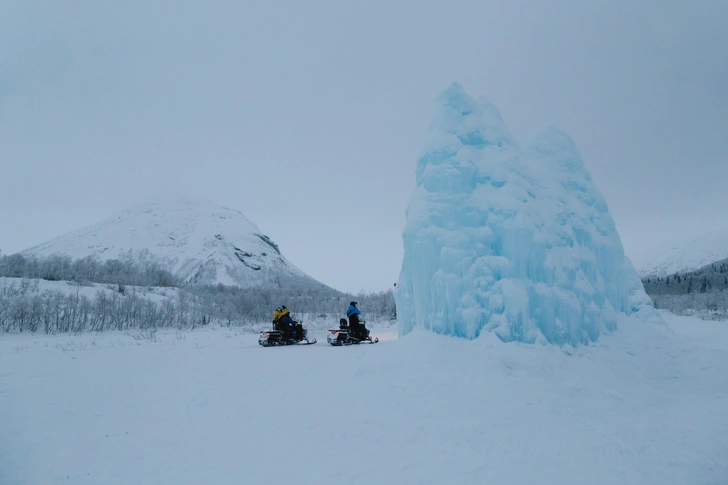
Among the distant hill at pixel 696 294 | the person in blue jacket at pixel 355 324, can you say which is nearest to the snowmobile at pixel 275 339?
the person in blue jacket at pixel 355 324

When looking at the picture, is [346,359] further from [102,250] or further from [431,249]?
[102,250]

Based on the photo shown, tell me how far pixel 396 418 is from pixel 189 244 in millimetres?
131948

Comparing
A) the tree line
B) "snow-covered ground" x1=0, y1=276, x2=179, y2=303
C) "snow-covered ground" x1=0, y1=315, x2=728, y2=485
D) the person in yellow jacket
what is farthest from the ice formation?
"snow-covered ground" x1=0, y1=276, x2=179, y2=303

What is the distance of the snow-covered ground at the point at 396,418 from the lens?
618 cm

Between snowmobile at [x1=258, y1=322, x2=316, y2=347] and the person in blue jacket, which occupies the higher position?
the person in blue jacket

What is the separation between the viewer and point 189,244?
128250 millimetres

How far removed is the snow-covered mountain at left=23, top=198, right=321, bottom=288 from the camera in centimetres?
11481

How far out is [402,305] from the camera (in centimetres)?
1520

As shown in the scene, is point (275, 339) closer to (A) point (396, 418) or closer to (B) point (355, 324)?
(B) point (355, 324)

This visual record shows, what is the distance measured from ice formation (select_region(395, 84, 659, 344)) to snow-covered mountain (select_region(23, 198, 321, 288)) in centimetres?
9993

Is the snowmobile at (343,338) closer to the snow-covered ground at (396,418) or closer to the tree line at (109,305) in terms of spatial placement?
the snow-covered ground at (396,418)

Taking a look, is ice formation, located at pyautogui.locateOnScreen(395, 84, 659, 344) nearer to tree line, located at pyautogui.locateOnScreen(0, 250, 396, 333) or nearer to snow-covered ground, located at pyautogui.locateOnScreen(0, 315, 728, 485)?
snow-covered ground, located at pyautogui.locateOnScreen(0, 315, 728, 485)

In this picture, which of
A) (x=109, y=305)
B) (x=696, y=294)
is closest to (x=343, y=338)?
(x=109, y=305)

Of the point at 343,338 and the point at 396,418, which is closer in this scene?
the point at 396,418
